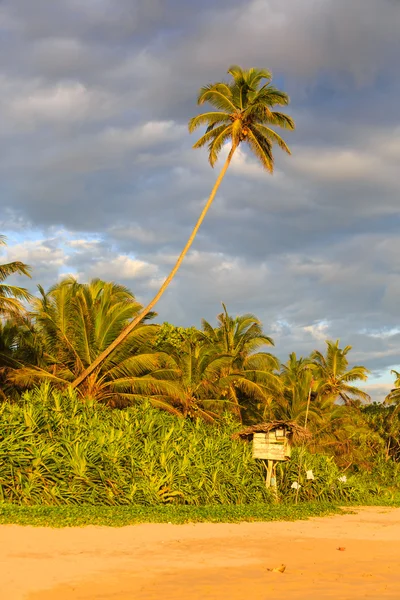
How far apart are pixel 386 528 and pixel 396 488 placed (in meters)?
17.4

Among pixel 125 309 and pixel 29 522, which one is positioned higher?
pixel 125 309

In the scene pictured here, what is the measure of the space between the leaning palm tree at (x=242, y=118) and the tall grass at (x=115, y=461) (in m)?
7.45

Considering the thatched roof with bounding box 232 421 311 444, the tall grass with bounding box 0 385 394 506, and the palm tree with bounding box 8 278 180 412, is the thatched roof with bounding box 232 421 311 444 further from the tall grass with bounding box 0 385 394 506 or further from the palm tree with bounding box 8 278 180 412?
the palm tree with bounding box 8 278 180 412

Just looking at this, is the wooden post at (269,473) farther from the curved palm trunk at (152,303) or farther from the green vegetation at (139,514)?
the curved palm trunk at (152,303)

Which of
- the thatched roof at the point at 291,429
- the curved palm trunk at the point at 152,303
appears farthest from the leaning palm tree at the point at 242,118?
the thatched roof at the point at 291,429

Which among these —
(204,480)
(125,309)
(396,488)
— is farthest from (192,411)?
(396,488)

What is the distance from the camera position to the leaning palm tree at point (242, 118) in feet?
80.8

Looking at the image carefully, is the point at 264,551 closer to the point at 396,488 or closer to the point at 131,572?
the point at 131,572

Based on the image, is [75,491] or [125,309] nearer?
[75,491]

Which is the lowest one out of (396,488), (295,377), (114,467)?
(396,488)

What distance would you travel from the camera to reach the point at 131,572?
9648 mm

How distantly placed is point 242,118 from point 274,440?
11783 mm

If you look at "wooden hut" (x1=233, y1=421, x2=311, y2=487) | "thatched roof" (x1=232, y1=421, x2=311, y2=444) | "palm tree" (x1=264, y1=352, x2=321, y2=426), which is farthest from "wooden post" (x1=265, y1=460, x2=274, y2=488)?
"palm tree" (x1=264, y1=352, x2=321, y2=426)

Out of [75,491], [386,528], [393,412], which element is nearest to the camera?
[75,491]
